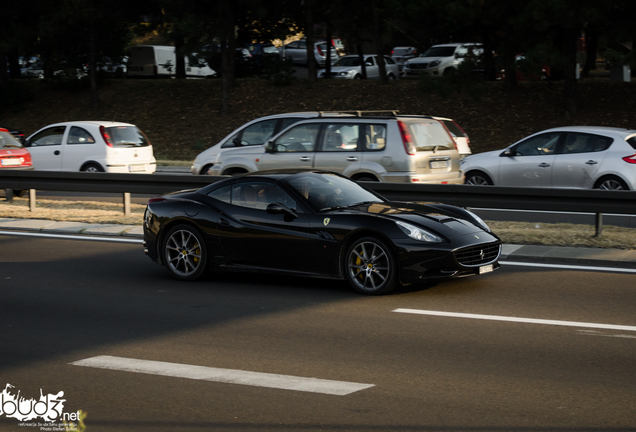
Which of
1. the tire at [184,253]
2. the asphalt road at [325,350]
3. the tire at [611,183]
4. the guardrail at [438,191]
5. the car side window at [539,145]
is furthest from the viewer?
the car side window at [539,145]

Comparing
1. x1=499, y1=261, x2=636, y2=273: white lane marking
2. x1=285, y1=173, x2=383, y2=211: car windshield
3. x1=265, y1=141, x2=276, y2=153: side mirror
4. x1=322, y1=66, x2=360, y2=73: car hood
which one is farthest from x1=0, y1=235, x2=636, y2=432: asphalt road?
x1=322, y1=66, x2=360, y2=73: car hood

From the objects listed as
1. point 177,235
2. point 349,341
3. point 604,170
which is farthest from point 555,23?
point 349,341

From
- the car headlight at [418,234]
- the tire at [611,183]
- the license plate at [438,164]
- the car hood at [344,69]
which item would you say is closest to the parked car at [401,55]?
the car hood at [344,69]

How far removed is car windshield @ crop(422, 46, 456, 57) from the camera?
3782cm

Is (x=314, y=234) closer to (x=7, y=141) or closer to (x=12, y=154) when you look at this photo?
(x=12, y=154)

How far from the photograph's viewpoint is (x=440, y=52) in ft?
125

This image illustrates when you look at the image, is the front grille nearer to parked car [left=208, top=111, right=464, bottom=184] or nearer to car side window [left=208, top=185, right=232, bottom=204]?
car side window [left=208, top=185, right=232, bottom=204]

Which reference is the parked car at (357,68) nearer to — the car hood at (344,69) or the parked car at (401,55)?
the car hood at (344,69)

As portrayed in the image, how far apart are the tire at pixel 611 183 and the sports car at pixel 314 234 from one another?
683cm

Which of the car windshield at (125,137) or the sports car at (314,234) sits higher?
the car windshield at (125,137)

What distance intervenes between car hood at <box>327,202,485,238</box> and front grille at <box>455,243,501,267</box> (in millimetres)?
209

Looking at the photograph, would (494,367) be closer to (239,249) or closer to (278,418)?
(278,418)

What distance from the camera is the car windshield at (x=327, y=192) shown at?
8.95m

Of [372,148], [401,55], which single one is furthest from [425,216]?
[401,55]
